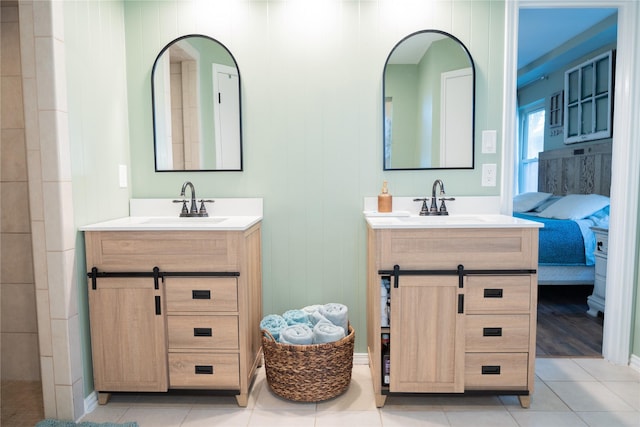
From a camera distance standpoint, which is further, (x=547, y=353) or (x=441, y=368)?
(x=547, y=353)

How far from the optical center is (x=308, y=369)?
6.82 feet

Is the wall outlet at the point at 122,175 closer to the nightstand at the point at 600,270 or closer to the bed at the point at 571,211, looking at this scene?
the bed at the point at 571,211

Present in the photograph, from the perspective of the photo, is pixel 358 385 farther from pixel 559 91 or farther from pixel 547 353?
pixel 559 91

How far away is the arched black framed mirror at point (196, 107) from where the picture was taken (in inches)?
99.0

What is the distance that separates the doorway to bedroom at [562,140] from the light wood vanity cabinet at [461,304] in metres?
0.89

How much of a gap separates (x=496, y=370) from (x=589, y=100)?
3.73 metres

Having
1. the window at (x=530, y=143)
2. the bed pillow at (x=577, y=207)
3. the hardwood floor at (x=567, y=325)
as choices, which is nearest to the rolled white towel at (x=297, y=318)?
the hardwood floor at (x=567, y=325)

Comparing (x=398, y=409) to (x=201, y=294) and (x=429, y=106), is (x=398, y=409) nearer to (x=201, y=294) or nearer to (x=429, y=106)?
(x=201, y=294)

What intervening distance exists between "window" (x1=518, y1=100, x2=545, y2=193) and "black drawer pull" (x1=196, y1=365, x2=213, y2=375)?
17.6 feet

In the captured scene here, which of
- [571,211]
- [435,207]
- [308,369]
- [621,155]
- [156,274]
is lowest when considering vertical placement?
[308,369]

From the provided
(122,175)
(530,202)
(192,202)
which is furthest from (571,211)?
(122,175)

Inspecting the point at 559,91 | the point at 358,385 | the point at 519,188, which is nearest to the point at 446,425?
the point at 358,385

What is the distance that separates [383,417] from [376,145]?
147 cm

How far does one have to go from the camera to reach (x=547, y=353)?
2.70 meters
